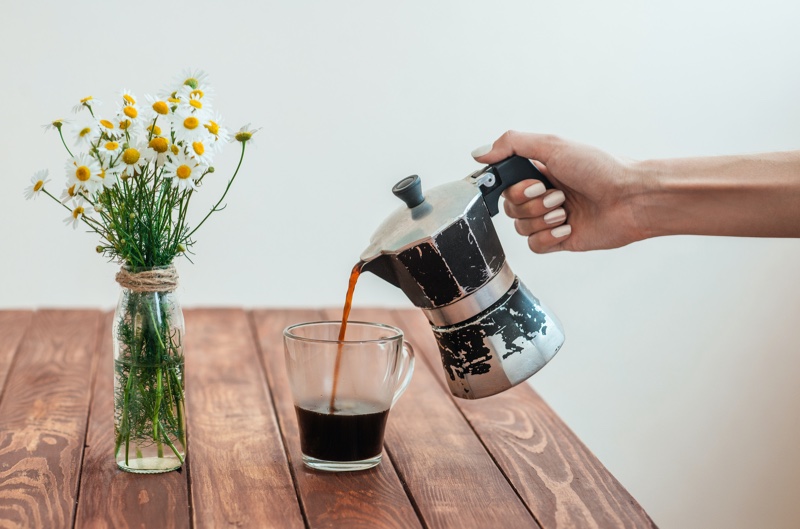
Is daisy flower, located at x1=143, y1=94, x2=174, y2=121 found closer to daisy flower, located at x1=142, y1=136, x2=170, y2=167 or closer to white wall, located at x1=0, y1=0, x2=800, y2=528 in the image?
daisy flower, located at x1=142, y1=136, x2=170, y2=167

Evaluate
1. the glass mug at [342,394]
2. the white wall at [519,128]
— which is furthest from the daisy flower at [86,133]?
the white wall at [519,128]

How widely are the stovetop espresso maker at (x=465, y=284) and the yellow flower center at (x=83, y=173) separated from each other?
0.28 metres

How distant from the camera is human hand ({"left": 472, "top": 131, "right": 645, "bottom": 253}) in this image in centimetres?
113

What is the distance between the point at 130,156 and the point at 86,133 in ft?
0.21

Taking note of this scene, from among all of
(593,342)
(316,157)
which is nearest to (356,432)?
(316,157)

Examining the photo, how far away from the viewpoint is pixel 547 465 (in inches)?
40.6

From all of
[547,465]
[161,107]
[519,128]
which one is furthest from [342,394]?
[519,128]

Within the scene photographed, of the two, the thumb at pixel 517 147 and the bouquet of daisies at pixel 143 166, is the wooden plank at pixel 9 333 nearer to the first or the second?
the bouquet of daisies at pixel 143 166

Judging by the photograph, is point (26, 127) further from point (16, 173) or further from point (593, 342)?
point (593, 342)

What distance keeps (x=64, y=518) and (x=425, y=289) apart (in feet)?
1.35

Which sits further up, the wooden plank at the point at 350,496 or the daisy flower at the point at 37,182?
the daisy flower at the point at 37,182

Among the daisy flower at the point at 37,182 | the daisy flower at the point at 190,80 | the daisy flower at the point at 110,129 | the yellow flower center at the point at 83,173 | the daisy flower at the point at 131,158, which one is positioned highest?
the daisy flower at the point at 190,80

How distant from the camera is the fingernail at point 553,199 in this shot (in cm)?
119

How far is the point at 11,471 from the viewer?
37.5 inches
